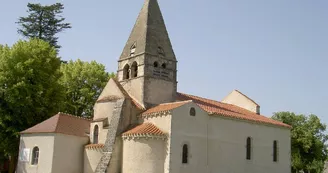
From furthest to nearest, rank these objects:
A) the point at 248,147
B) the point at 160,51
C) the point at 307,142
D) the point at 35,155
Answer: the point at 307,142 < the point at 248,147 < the point at 160,51 < the point at 35,155

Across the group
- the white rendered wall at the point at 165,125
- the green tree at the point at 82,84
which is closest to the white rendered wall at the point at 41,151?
the white rendered wall at the point at 165,125

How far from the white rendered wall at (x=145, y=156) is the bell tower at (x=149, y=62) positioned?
4.02 meters

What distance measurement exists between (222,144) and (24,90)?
1640 centimetres

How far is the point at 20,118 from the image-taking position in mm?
32469

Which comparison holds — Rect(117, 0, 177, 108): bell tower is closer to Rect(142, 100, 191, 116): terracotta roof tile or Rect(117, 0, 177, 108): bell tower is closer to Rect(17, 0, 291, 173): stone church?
Rect(17, 0, 291, 173): stone church

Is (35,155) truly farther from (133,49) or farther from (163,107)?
(133,49)

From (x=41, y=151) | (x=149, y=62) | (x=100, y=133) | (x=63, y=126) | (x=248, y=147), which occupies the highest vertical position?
(x=149, y=62)

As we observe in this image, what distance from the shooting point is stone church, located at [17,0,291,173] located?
1030 inches

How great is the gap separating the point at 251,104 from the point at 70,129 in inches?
674

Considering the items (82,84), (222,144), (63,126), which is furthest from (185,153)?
(82,84)

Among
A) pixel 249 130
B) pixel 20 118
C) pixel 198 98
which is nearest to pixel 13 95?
pixel 20 118

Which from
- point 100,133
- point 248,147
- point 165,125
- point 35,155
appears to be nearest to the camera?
point 165,125

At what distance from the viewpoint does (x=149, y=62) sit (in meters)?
30.2

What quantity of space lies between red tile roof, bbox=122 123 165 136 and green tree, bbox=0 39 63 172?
1038cm
